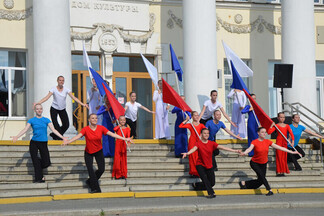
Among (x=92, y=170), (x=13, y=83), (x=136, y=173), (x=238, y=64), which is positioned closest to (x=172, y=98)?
(x=136, y=173)

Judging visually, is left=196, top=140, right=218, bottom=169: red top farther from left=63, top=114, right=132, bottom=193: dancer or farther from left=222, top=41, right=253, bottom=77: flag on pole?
left=222, top=41, right=253, bottom=77: flag on pole

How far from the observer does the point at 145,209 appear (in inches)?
451

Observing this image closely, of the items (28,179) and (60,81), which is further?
(60,81)

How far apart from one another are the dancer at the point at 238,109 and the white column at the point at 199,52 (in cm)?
121

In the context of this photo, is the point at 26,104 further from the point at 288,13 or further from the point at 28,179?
the point at 288,13

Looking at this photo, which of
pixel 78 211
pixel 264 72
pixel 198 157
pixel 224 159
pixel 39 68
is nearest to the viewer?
pixel 78 211

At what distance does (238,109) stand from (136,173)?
477cm

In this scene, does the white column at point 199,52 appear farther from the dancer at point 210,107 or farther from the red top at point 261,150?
the red top at point 261,150

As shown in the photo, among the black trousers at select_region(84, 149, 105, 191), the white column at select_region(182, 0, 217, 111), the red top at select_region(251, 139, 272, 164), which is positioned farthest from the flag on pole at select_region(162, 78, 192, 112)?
the white column at select_region(182, 0, 217, 111)

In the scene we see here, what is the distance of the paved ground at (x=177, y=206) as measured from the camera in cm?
1116

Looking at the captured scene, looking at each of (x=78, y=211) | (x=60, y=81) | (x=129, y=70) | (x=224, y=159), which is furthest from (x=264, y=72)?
(x=78, y=211)

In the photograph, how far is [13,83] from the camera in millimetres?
20344

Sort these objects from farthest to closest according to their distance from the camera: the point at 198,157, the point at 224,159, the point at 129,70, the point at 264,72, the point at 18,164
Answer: the point at 264,72
the point at 129,70
the point at 224,159
the point at 18,164
the point at 198,157

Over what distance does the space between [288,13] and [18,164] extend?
34.4ft
